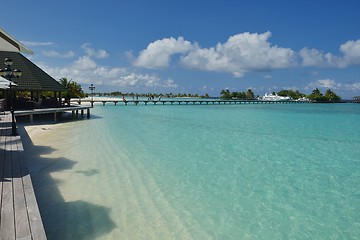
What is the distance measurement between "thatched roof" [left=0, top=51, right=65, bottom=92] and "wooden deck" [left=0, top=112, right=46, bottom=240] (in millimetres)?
13359

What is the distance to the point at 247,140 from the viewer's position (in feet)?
48.0

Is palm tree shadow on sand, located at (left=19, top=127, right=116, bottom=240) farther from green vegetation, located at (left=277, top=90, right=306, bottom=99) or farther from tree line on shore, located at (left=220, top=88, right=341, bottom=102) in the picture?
green vegetation, located at (left=277, top=90, right=306, bottom=99)

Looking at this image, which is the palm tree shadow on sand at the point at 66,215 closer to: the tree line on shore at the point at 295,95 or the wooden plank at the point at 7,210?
the wooden plank at the point at 7,210

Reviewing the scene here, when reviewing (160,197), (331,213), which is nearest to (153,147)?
(160,197)

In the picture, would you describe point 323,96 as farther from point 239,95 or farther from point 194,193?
point 194,193

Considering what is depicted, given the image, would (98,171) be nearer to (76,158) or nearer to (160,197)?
(76,158)

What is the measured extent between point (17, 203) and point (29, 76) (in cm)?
1726

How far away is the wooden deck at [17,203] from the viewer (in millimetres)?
3052

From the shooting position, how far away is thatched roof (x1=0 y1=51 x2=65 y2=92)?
1775cm

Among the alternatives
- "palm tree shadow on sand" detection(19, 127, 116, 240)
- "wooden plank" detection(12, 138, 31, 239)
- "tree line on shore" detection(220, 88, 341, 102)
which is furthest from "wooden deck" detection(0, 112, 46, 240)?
"tree line on shore" detection(220, 88, 341, 102)

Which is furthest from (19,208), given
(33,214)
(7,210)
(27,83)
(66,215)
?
(27,83)

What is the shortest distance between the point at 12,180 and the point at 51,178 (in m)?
2.18

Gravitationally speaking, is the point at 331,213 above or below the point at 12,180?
below

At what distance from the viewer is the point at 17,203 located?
3777 mm
